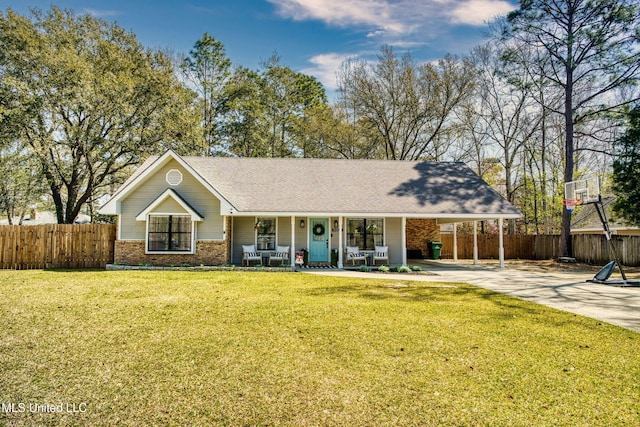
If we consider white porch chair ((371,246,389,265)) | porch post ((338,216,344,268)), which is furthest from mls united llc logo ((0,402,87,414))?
white porch chair ((371,246,389,265))

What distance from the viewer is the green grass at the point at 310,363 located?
3.64m

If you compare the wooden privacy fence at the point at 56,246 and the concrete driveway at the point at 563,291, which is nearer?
the concrete driveway at the point at 563,291

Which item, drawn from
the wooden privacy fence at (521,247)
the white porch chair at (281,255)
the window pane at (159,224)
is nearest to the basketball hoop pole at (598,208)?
the wooden privacy fence at (521,247)

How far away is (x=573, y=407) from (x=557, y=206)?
102 feet

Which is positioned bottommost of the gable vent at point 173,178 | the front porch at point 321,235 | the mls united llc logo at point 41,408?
the mls united llc logo at point 41,408

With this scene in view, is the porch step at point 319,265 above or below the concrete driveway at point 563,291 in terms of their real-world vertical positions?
above

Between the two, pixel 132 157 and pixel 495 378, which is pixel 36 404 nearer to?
→ pixel 495 378

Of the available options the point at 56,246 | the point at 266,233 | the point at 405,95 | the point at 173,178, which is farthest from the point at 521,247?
the point at 56,246

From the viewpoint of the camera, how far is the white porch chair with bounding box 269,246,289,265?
16.2 metres

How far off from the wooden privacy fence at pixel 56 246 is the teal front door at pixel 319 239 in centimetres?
846

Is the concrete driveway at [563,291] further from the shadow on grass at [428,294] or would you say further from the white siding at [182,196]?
the white siding at [182,196]

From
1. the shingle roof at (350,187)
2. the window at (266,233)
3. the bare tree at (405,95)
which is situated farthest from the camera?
the bare tree at (405,95)

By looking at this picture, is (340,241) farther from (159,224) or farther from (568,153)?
(568,153)

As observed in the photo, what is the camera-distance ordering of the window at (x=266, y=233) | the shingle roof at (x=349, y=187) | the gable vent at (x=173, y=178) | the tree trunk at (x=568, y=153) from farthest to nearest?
the tree trunk at (x=568, y=153) < the window at (x=266, y=233) < the shingle roof at (x=349, y=187) < the gable vent at (x=173, y=178)
